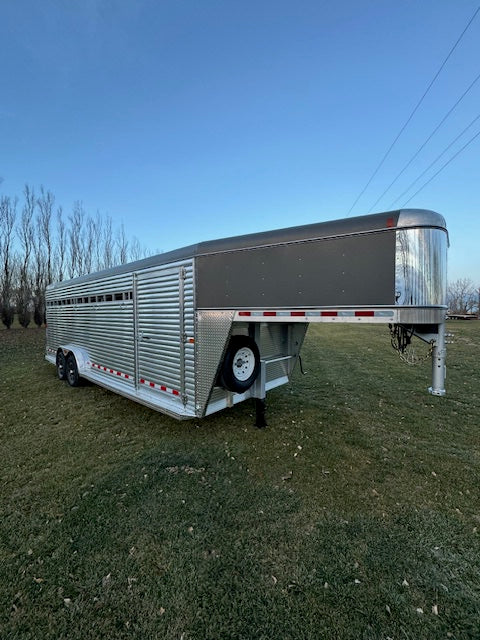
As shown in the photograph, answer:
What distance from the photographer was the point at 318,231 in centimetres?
305

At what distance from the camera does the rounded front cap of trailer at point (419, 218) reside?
2.59m

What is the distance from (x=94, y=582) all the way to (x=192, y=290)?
9.68 ft

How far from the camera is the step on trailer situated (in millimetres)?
2660

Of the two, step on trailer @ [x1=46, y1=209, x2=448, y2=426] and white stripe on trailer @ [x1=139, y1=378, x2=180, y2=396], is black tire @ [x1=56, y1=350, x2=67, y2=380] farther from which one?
white stripe on trailer @ [x1=139, y1=378, x2=180, y2=396]

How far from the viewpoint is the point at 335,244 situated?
2934 millimetres

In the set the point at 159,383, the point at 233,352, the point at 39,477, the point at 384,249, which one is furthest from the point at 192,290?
the point at 39,477

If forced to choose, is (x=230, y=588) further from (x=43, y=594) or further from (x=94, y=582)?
(x=43, y=594)

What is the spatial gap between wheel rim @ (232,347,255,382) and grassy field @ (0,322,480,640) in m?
0.93

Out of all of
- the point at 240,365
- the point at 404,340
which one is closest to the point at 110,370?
the point at 240,365

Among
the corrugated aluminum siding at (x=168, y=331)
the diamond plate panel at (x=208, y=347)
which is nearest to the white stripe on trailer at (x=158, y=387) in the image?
the corrugated aluminum siding at (x=168, y=331)

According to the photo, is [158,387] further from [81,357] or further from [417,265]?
[417,265]

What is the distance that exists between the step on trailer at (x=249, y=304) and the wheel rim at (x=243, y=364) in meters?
0.01

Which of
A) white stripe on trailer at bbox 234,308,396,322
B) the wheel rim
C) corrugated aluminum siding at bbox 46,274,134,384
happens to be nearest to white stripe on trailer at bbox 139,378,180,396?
corrugated aluminum siding at bbox 46,274,134,384

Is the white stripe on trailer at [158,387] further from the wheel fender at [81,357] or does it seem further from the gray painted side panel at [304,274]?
the wheel fender at [81,357]
